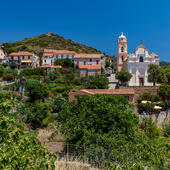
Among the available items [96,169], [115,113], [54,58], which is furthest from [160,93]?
[54,58]

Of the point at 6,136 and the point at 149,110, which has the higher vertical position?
the point at 6,136

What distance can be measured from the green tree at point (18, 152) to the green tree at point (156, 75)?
34.1 meters

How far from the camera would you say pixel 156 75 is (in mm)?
36562

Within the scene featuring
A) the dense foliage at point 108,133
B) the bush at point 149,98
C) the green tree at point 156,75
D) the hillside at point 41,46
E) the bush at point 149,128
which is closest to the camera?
the dense foliage at point 108,133

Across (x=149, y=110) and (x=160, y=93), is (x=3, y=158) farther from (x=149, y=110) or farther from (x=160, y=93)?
(x=160, y=93)

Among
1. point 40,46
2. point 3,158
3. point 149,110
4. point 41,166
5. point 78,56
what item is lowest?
point 149,110

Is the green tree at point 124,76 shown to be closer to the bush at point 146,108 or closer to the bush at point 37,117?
the bush at point 146,108

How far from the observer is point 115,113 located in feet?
34.6

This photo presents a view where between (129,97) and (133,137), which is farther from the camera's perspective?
(129,97)

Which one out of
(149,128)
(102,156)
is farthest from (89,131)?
(149,128)

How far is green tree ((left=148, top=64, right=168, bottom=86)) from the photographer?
3601 cm

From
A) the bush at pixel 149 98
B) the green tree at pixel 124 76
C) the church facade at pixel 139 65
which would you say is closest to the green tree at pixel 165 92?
the bush at pixel 149 98

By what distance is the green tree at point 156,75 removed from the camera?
36013 mm

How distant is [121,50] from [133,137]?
3853 centimetres
